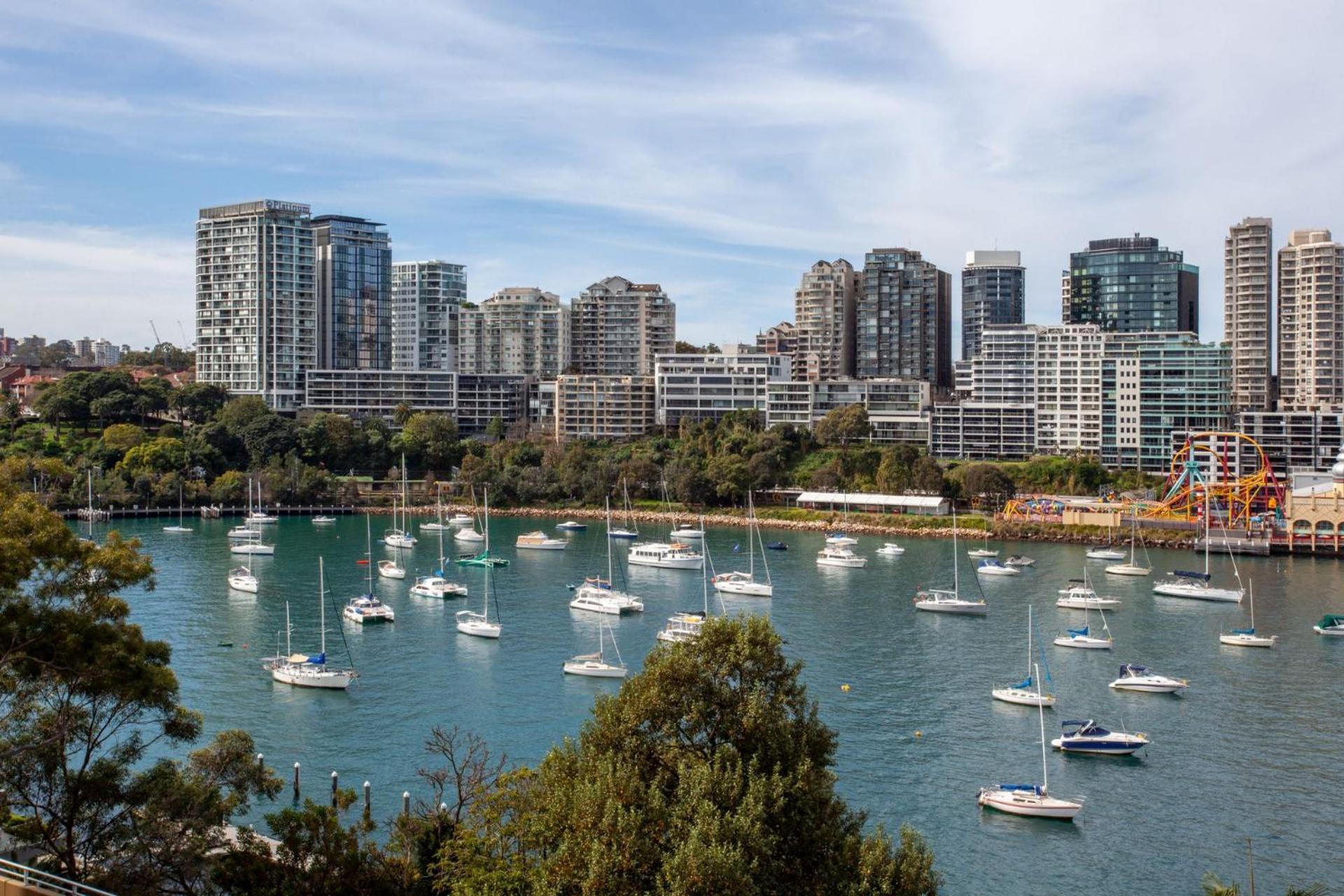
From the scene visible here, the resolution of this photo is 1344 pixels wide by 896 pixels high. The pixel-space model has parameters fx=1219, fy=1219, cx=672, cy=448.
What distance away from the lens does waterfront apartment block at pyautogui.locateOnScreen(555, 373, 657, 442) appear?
323 feet

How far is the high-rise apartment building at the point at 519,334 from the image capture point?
117188mm

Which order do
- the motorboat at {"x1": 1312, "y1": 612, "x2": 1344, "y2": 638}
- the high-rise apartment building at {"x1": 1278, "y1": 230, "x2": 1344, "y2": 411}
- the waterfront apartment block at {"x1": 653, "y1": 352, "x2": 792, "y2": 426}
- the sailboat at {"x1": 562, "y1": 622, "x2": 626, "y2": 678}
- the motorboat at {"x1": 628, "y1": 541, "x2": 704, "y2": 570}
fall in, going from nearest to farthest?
the sailboat at {"x1": 562, "y1": 622, "x2": 626, "y2": 678}, the motorboat at {"x1": 1312, "y1": 612, "x2": 1344, "y2": 638}, the motorboat at {"x1": 628, "y1": 541, "x2": 704, "y2": 570}, the high-rise apartment building at {"x1": 1278, "y1": 230, "x2": 1344, "y2": 411}, the waterfront apartment block at {"x1": 653, "y1": 352, "x2": 792, "y2": 426}

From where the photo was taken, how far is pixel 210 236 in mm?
103062

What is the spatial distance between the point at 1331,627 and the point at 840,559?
2195 centimetres

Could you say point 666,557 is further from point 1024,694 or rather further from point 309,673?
point 1024,694

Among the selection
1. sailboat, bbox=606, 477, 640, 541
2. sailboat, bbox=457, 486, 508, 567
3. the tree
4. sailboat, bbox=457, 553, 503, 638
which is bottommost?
sailboat, bbox=457, 553, 503, 638

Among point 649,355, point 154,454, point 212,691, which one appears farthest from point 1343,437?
point 154,454

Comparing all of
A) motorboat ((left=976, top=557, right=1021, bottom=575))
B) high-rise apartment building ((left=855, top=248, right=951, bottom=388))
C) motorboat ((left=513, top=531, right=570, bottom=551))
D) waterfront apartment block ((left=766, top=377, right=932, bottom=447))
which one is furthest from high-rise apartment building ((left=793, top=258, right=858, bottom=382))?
motorboat ((left=976, top=557, right=1021, bottom=575))

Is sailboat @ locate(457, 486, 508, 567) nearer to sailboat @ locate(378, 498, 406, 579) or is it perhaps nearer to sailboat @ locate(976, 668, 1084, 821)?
sailboat @ locate(378, 498, 406, 579)

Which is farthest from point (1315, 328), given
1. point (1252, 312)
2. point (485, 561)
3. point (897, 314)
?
point (485, 561)

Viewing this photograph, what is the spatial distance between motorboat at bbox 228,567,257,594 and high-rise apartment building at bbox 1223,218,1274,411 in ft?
250

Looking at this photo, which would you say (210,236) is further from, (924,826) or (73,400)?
(924,826)

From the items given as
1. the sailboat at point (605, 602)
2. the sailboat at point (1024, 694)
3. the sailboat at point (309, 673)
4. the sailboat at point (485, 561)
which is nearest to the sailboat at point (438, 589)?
the sailboat at point (605, 602)

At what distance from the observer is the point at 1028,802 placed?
2433cm
